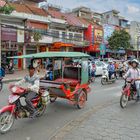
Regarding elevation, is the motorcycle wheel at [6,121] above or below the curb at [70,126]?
above

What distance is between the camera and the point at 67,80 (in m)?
8.88

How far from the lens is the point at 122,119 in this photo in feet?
22.3

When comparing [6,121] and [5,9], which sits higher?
[5,9]

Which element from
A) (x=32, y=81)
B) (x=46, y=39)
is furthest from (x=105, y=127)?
(x=46, y=39)

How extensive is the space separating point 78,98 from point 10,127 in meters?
2.93

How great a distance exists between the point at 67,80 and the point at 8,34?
1813cm

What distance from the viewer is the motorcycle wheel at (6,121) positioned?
219 inches

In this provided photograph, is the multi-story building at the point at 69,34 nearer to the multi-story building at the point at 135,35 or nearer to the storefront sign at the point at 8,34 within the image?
the storefront sign at the point at 8,34

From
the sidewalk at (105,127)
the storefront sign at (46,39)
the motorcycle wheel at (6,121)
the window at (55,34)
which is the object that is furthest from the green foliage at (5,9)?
the motorcycle wheel at (6,121)

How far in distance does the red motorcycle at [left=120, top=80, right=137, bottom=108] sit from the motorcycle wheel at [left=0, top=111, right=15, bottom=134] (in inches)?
155

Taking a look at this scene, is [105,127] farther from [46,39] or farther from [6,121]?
[46,39]

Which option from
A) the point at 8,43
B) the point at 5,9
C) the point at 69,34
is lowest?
the point at 8,43

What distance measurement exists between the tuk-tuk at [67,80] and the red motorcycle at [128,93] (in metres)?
1.28

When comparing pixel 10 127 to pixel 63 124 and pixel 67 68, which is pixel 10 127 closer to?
pixel 63 124
